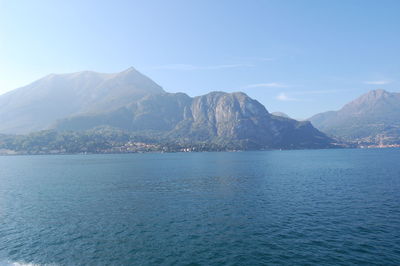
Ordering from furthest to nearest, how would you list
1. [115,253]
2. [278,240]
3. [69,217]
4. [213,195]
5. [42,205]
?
1. [213,195]
2. [42,205]
3. [69,217]
4. [278,240]
5. [115,253]

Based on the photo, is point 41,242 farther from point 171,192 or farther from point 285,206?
point 285,206

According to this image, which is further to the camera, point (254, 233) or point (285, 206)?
point (285, 206)

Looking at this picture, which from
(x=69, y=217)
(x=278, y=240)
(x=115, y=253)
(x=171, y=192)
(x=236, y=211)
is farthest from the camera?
(x=171, y=192)

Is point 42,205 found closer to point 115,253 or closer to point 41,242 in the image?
point 41,242

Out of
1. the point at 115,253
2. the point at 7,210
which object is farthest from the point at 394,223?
the point at 7,210

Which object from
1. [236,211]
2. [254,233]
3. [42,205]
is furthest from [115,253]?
[42,205]

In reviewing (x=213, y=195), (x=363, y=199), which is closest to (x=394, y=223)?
(x=363, y=199)

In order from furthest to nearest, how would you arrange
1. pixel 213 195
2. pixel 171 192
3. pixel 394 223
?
pixel 171 192 → pixel 213 195 → pixel 394 223

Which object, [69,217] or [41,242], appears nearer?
[41,242]

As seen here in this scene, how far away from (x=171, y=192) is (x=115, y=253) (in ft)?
159

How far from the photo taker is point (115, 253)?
4172 cm

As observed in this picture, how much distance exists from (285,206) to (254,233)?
22.0 metres

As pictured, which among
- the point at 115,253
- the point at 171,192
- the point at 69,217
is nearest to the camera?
the point at 115,253

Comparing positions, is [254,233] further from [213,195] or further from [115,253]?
[213,195]
